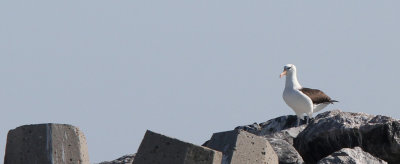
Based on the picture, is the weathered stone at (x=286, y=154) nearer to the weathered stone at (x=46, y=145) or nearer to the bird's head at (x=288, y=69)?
the weathered stone at (x=46, y=145)

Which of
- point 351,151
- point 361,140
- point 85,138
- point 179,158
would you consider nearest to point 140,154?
point 179,158

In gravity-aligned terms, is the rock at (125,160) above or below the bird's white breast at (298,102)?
below

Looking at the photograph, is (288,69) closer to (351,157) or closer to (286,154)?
(286,154)

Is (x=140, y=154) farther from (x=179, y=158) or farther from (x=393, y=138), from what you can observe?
(x=393, y=138)

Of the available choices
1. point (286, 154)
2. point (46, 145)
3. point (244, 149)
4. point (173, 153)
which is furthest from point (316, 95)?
point (173, 153)

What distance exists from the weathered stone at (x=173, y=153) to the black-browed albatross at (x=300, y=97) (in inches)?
473

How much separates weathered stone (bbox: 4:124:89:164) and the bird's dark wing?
41.1ft

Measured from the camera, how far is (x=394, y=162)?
16.4m

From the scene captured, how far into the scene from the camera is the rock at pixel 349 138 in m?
16.3

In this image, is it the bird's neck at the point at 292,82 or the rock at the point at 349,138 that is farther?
the bird's neck at the point at 292,82

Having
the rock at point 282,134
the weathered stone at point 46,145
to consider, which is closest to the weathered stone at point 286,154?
the rock at point 282,134

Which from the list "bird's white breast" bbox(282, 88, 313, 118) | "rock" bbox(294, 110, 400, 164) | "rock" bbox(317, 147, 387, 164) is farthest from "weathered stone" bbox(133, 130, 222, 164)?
"bird's white breast" bbox(282, 88, 313, 118)

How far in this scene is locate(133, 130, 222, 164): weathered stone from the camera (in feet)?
41.8

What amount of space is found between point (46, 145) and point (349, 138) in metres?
4.94
